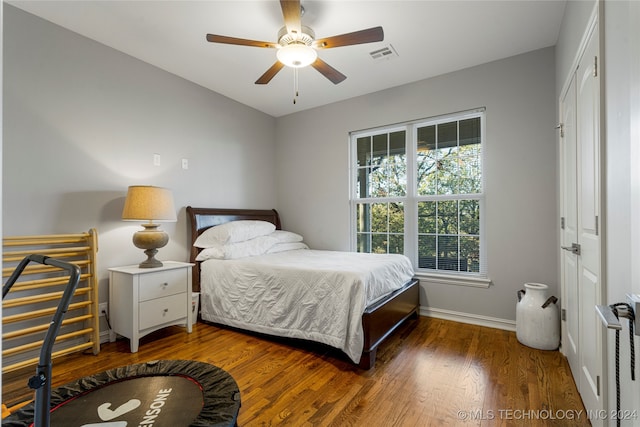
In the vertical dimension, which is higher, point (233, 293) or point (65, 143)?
point (65, 143)

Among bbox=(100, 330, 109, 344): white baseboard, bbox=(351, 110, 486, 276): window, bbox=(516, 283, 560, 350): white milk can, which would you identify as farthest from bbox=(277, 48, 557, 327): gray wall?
bbox=(100, 330, 109, 344): white baseboard

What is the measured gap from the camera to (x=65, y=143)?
8.88 ft

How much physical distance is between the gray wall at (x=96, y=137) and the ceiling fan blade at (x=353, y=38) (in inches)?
77.3

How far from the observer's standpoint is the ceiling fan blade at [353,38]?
2180mm

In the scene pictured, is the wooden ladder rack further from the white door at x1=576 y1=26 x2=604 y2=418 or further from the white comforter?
the white door at x1=576 y1=26 x2=604 y2=418

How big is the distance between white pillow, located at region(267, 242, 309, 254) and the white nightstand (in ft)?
3.61

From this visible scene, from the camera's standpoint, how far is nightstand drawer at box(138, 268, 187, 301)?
9.04 ft

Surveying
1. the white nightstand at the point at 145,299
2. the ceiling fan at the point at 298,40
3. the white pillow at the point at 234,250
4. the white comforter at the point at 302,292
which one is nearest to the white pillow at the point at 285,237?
the white pillow at the point at 234,250

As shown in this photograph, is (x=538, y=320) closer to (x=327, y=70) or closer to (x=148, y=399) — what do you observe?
(x=327, y=70)

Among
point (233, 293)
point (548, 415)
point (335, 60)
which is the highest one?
point (335, 60)

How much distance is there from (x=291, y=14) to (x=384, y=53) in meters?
1.27

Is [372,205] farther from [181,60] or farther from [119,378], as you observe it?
[119,378]

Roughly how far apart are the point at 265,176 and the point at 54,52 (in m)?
2.64

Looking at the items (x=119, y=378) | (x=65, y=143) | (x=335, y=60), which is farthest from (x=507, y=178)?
(x=65, y=143)
